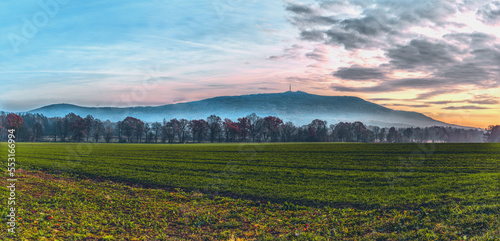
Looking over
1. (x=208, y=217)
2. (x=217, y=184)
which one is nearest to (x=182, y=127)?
(x=217, y=184)

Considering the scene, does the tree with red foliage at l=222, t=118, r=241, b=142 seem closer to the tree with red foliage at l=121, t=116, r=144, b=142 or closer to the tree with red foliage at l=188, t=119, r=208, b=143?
the tree with red foliage at l=188, t=119, r=208, b=143

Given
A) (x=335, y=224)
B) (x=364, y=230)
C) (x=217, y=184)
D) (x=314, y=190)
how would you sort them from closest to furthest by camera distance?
(x=364, y=230), (x=335, y=224), (x=314, y=190), (x=217, y=184)

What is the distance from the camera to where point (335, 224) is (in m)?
16.2

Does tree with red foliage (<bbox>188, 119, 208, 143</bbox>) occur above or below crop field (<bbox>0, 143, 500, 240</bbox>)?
Result: above

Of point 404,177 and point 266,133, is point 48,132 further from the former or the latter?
point 404,177

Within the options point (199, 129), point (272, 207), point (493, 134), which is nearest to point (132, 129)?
point (199, 129)

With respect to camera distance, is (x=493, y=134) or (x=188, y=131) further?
(x=493, y=134)

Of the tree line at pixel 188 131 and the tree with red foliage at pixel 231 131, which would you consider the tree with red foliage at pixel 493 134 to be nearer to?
the tree line at pixel 188 131

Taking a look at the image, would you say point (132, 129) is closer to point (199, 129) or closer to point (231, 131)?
point (199, 129)

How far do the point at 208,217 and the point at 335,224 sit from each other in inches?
284

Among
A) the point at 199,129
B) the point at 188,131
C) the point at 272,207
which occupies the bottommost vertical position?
the point at 272,207

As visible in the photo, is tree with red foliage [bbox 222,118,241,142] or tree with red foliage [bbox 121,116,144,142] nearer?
tree with red foliage [bbox 222,118,241,142]

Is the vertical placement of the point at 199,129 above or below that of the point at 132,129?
above

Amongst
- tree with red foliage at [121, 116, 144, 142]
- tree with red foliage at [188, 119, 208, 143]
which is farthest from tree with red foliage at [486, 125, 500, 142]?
tree with red foliage at [121, 116, 144, 142]
